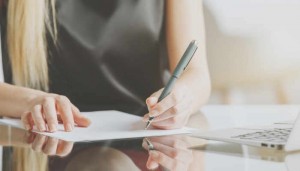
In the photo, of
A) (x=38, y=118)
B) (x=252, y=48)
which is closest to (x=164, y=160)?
(x=38, y=118)

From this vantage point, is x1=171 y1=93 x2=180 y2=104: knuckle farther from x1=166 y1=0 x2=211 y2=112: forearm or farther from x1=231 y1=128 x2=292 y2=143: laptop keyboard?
x1=166 y1=0 x2=211 y2=112: forearm

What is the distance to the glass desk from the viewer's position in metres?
0.68

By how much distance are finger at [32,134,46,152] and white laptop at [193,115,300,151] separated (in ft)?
0.74

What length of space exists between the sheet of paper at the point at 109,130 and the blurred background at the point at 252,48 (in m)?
0.67

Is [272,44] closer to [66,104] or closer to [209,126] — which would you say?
[209,126]

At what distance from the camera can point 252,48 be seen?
1657 millimetres

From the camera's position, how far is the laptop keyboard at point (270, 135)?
0.76 m

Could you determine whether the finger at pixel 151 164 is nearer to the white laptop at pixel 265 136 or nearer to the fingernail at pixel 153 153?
the fingernail at pixel 153 153

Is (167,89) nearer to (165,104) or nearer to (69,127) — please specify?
(165,104)

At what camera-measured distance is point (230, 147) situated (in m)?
0.80

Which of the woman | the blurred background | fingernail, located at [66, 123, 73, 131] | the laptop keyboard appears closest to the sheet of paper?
fingernail, located at [66, 123, 73, 131]

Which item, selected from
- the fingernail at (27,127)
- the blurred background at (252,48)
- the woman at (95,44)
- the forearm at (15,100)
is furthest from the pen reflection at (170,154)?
the blurred background at (252,48)

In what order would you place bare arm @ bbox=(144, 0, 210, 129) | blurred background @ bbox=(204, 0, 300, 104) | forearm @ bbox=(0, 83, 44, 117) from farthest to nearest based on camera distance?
blurred background @ bbox=(204, 0, 300, 104), forearm @ bbox=(0, 83, 44, 117), bare arm @ bbox=(144, 0, 210, 129)

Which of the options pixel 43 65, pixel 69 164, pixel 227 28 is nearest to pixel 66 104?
pixel 69 164
